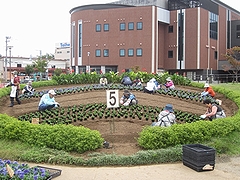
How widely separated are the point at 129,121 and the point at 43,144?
374 centimetres

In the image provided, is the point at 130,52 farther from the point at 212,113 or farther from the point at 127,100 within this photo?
the point at 212,113

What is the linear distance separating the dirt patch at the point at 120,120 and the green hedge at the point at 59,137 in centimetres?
38

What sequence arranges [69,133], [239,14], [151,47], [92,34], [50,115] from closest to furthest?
[69,133], [50,115], [151,47], [92,34], [239,14]

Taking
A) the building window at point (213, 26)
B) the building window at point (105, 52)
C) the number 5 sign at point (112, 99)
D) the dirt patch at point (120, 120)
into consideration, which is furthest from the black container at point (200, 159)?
the building window at point (213, 26)

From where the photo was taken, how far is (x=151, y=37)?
174 ft

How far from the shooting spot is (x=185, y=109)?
45.8ft

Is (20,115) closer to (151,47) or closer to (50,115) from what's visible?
(50,115)

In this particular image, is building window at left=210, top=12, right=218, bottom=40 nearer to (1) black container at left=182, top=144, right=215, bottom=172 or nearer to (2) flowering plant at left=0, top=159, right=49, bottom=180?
(1) black container at left=182, top=144, right=215, bottom=172

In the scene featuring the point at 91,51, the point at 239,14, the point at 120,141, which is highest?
the point at 239,14

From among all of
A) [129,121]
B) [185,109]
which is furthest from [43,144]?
[185,109]

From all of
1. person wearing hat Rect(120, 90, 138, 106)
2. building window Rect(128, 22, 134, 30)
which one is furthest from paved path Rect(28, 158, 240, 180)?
building window Rect(128, 22, 134, 30)

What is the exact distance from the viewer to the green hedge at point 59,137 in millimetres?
7965

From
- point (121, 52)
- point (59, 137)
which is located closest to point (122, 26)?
point (121, 52)

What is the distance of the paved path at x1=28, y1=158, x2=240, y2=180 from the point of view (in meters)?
6.35
